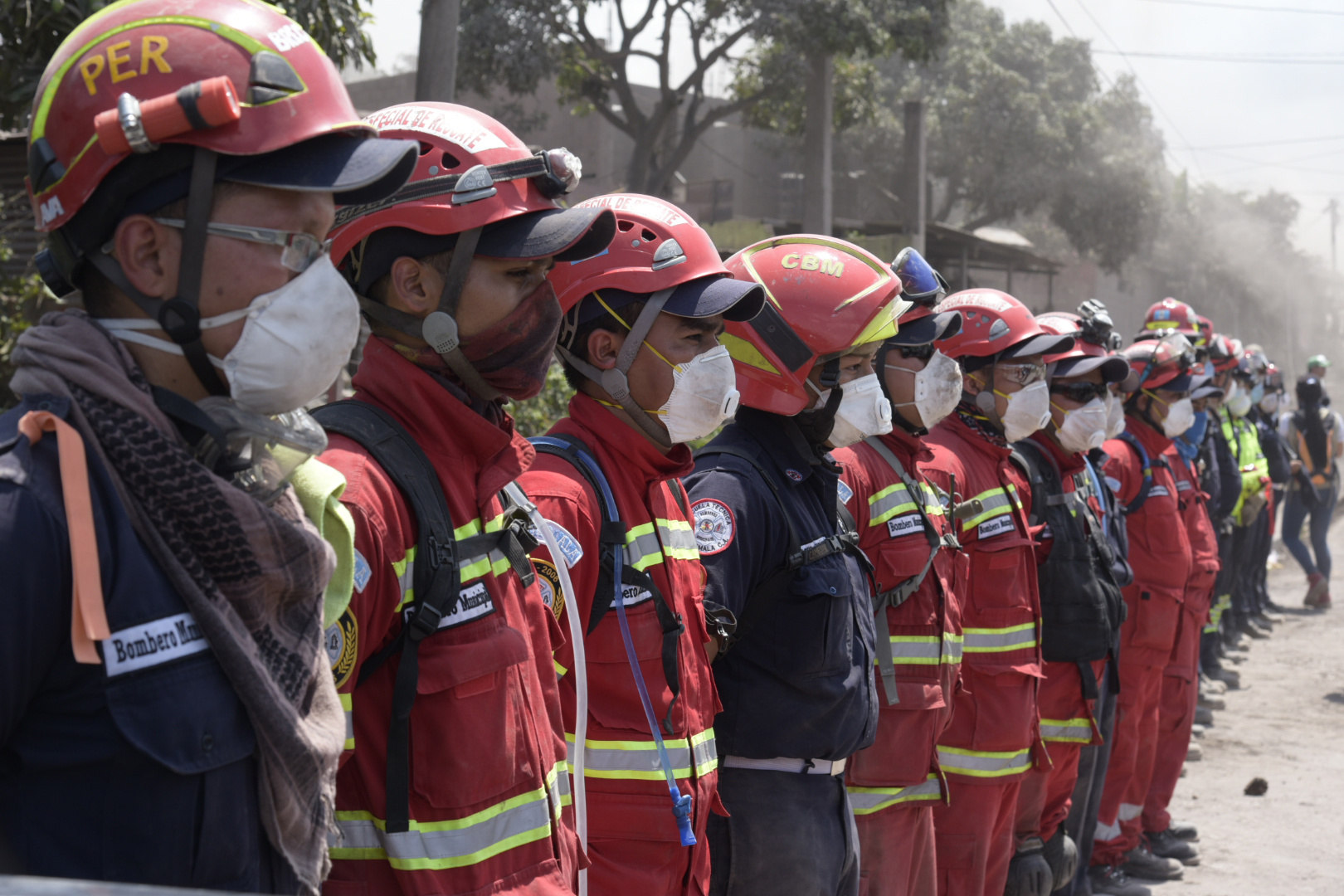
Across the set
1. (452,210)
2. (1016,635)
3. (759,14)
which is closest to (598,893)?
(452,210)

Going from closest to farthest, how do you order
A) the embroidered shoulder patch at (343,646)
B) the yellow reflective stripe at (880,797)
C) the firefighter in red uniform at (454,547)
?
the embroidered shoulder patch at (343,646)
the firefighter in red uniform at (454,547)
the yellow reflective stripe at (880,797)

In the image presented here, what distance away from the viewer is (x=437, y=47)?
7.97 m

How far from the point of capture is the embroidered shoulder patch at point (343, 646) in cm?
207

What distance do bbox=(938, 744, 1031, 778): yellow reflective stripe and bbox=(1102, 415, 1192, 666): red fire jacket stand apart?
272 cm

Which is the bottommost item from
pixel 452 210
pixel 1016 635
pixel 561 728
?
pixel 1016 635

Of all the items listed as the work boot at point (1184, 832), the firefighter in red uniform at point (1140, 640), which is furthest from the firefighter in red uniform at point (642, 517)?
the work boot at point (1184, 832)

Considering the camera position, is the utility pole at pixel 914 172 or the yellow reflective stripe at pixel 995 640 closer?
the yellow reflective stripe at pixel 995 640

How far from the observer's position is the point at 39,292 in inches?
325

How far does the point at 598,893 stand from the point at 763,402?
1.64 m

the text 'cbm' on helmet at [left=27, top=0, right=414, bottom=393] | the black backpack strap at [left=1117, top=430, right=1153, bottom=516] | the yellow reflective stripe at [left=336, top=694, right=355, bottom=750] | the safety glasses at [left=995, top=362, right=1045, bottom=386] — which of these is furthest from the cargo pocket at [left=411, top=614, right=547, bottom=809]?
the black backpack strap at [left=1117, top=430, right=1153, bottom=516]

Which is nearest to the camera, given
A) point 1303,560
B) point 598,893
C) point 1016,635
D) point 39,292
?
point 598,893

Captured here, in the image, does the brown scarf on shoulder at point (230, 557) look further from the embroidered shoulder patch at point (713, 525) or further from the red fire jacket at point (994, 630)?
the red fire jacket at point (994, 630)

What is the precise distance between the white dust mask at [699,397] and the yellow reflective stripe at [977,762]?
236cm

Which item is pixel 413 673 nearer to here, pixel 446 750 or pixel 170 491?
pixel 446 750
